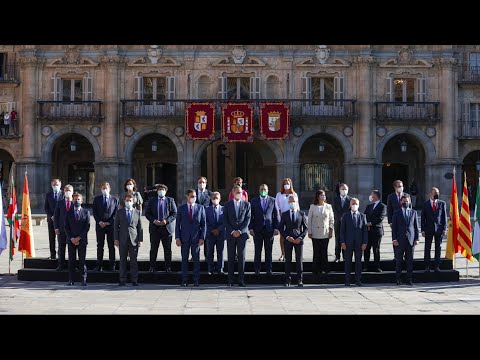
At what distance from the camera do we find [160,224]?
16.6 metres

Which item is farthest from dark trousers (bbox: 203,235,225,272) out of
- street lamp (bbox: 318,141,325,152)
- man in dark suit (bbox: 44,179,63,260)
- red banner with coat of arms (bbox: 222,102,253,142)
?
street lamp (bbox: 318,141,325,152)

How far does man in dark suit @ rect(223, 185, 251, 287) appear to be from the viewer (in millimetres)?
15953

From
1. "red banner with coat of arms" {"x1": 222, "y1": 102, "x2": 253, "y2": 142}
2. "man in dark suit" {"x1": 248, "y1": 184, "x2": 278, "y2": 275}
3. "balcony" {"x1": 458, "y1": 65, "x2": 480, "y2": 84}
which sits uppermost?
"balcony" {"x1": 458, "y1": 65, "x2": 480, "y2": 84}

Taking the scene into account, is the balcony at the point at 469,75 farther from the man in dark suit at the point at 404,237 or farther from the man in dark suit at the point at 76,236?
the man in dark suit at the point at 76,236

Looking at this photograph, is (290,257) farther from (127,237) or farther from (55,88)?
(55,88)

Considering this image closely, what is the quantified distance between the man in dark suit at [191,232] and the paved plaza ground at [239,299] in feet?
1.37

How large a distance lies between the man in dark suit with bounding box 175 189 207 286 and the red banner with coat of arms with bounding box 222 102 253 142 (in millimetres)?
22997

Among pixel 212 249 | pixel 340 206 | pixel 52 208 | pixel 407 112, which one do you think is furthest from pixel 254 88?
pixel 212 249

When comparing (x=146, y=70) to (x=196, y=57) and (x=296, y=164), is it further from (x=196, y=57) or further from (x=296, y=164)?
(x=296, y=164)

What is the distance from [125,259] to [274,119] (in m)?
24.1

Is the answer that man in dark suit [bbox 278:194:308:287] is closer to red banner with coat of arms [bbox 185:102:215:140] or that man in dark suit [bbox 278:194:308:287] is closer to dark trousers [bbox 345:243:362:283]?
dark trousers [bbox 345:243:362:283]

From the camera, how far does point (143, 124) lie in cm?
3994

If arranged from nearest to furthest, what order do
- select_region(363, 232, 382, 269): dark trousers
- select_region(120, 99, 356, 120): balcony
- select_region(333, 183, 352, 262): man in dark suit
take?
select_region(363, 232, 382, 269): dark trousers
select_region(333, 183, 352, 262): man in dark suit
select_region(120, 99, 356, 120): balcony

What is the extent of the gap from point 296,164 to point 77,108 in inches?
439
